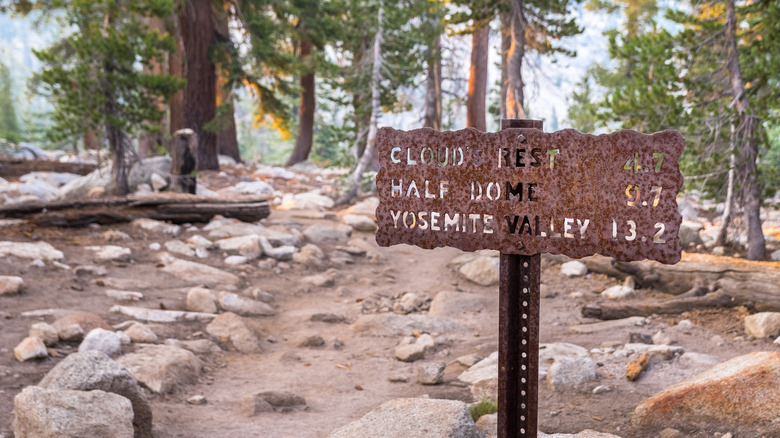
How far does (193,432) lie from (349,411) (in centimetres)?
119

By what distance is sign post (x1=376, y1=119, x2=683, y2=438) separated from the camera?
271 centimetres

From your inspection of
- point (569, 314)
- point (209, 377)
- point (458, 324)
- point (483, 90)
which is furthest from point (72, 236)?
point (483, 90)

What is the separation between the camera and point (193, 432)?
426cm

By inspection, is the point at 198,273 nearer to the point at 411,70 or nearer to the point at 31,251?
the point at 31,251

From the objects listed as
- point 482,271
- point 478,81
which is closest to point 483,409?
point 482,271

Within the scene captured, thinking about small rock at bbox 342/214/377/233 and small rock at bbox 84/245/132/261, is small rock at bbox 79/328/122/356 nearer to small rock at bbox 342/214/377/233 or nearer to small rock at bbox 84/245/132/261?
small rock at bbox 84/245/132/261

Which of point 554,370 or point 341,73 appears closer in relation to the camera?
point 554,370

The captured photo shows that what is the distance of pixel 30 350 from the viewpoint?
4.85 metres

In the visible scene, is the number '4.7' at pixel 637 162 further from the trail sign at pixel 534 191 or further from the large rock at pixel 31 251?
the large rock at pixel 31 251

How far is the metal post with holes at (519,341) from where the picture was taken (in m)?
2.95

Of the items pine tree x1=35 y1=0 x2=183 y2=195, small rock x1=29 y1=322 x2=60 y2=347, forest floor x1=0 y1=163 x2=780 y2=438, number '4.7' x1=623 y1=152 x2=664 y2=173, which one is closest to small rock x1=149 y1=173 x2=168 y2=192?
pine tree x1=35 y1=0 x2=183 y2=195

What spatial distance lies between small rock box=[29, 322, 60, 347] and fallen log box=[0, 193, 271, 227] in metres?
4.54

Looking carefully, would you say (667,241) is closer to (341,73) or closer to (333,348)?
(333,348)

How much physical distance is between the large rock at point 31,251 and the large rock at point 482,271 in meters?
5.62
